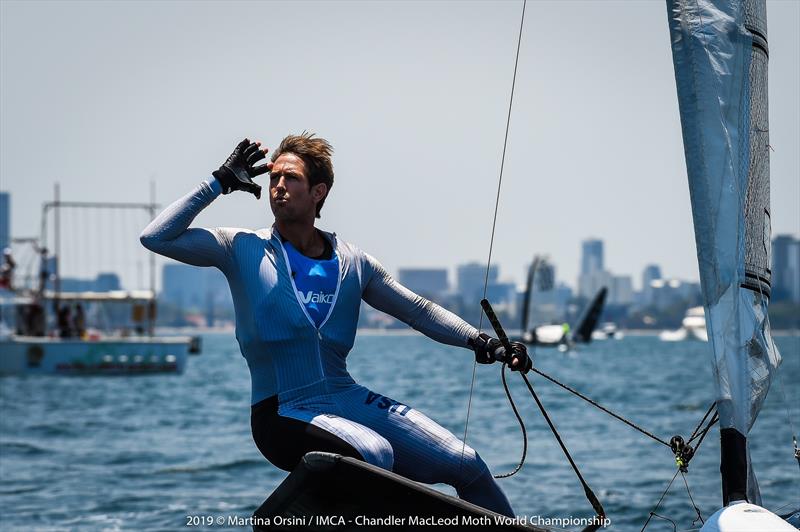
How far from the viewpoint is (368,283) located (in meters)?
4.61

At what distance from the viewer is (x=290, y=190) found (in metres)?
4.30

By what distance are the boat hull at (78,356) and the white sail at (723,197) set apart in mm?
39321

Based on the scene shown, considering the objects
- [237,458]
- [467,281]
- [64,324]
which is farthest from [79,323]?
[467,281]

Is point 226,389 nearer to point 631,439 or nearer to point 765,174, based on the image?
point 631,439

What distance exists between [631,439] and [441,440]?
1502 cm

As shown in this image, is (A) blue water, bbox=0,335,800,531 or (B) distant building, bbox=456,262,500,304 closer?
(A) blue water, bbox=0,335,800,531

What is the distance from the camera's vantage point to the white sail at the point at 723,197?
4.70 metres

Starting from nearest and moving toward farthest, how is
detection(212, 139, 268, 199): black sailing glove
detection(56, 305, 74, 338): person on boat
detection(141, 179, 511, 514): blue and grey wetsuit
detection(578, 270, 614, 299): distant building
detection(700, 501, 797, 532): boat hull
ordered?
detection(700, 501, 797, 532): boat hull → detection(141, 179, 511, 514): blue and grey wetsuit → detection(212, 139, 268, 199): black sailing glove → detection(56, 305, 74, 338): person on boat → detection(578, 270, 614, 299): distant building

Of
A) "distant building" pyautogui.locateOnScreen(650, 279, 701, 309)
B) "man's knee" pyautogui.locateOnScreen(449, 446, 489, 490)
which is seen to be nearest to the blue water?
"man's knee" pyautogui.locateOnScreen(449, 446, 489, 490)

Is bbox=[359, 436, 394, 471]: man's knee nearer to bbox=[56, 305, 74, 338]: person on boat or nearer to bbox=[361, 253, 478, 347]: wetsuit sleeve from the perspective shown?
bbox=[361, 253, 478, 347]: wetsuit sleeve

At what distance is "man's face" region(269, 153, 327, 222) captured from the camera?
14.1ft

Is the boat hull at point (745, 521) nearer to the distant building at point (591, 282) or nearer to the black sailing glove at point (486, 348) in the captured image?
the black sailing glove at point (486, 348)

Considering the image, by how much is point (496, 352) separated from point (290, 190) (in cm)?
92

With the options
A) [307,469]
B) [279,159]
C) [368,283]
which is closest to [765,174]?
[368,283]
